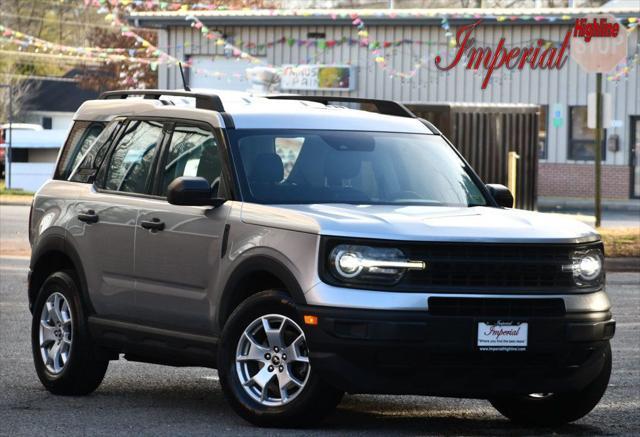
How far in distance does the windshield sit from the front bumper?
115cm

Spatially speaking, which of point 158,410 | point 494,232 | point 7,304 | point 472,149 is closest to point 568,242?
point 494,232

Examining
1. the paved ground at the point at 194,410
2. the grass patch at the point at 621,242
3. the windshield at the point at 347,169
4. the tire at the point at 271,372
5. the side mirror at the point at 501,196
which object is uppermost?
the windshield at the point at 347,169

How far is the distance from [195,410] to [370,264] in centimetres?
178

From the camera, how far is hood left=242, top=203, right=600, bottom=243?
7797 millimetres

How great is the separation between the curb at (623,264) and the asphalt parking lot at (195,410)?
9.49 m

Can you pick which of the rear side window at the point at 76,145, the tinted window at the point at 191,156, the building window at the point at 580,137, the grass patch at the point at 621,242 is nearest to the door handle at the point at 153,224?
the tinted window at the point at 191,156

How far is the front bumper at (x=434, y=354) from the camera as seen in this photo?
7.64 meters

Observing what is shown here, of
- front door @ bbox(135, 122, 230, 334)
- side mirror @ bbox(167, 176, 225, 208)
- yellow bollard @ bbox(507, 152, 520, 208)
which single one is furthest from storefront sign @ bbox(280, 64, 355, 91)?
side mirror @ bbox(167, 176, 225, 208)

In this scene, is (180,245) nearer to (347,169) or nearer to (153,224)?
(153,224)

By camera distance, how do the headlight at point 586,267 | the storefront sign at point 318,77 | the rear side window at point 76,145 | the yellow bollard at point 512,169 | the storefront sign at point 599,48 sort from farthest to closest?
the storefront sign at point 318,77 → the yellow bollard at point 512,169 → the storefront sign at point 599,48 → the rear side window at point 76,145 → the headlight at point 586,267

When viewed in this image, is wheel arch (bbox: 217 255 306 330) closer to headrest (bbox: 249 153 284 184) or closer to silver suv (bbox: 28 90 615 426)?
silver suv (bbox: 28 90 615 426)

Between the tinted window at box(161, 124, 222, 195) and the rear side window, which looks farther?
the rear side window

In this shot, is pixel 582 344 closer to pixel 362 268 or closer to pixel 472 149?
pixel 362 268

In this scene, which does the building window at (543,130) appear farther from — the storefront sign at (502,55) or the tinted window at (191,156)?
the tinted window at (191,156)
